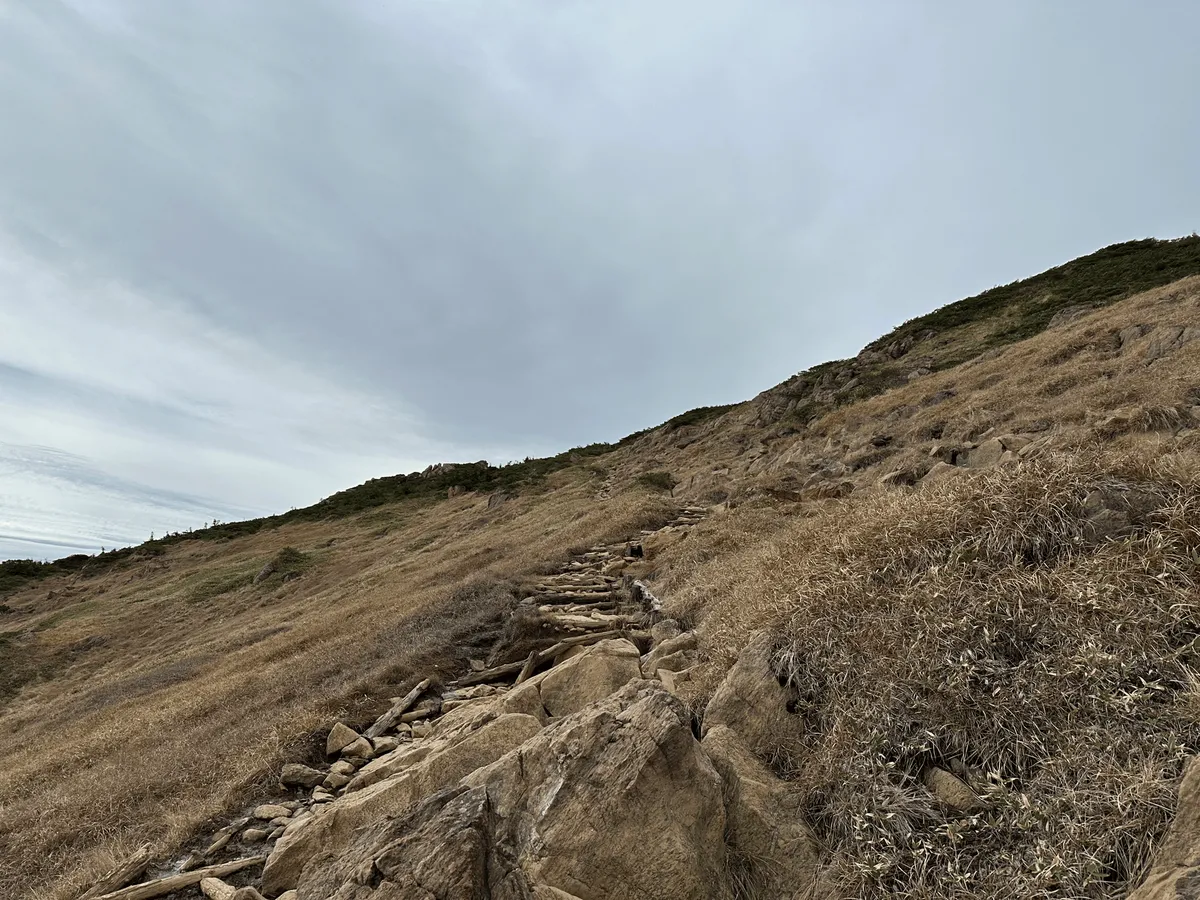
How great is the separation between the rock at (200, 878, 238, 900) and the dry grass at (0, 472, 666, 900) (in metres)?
1.12

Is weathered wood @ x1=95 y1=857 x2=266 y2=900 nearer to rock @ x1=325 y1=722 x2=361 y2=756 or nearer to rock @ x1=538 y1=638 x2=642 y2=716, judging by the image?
rock @ x1=325 y1=722 x2=361 y2=756

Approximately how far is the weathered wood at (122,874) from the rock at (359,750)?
229 centimetres

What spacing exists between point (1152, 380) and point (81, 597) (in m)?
58.9

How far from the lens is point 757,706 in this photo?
189 inches

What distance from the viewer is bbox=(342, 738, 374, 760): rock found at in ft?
26.3

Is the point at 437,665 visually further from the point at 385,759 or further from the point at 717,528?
the point at 717,528

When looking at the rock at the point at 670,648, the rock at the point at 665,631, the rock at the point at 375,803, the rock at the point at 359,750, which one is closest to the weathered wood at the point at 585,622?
the rock at the point at 665,631

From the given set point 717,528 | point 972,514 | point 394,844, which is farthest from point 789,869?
point 717,528

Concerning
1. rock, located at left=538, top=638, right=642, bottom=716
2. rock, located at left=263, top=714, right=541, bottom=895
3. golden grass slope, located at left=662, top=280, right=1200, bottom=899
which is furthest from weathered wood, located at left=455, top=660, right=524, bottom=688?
golden grass slope, located at left=662, top=280, right=1200, bottom=899

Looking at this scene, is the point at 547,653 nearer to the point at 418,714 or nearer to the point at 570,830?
the point at 418,714

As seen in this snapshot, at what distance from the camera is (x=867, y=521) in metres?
6.14

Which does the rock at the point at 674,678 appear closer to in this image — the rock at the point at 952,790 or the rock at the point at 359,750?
the rock at the point at 952,790

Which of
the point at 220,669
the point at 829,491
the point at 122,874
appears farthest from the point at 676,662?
the point at 220,669

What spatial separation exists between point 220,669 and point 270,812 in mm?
11454
